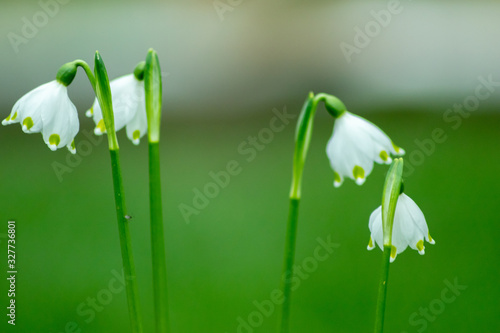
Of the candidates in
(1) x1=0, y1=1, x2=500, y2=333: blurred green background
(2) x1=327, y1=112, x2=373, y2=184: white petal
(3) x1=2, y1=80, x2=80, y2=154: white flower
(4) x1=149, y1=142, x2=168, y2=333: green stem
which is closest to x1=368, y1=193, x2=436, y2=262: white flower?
(2) x1=327, y1=112, x2=373, y2=184: white petal

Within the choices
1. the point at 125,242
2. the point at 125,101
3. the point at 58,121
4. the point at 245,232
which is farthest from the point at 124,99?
the point at 245,232

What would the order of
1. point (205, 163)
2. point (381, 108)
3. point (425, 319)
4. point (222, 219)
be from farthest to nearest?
1. point (381, 108)
2. point (205, 163)
3. point (222, 219)
4. point (425, 319)

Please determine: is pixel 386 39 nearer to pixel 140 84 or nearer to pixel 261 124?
pixel 261 124

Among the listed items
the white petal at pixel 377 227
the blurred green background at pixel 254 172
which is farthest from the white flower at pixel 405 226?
the blurred green background at pixel 254 172

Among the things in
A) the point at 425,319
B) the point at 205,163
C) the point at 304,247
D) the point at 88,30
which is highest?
the point at 88,30

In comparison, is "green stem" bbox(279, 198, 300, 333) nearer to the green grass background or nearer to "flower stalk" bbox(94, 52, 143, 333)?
"flower stalk" bbox(94, 52, 143, 333)

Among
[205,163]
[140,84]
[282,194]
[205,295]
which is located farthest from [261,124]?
[140,84]

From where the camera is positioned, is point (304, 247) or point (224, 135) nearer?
point (304, 247)
